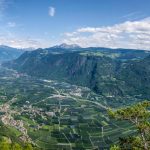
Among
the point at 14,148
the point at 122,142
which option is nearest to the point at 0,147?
the point at 14,148

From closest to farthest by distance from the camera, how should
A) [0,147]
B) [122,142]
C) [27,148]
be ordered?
[122,142]
[0,147]
[27,148]

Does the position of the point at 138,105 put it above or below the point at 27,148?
above

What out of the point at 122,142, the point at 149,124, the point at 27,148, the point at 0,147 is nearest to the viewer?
the point at 149,124

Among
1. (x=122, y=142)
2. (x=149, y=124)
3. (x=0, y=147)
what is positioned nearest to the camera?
(x=149, y=124)

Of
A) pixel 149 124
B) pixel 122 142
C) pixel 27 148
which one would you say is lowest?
pixel 27 148

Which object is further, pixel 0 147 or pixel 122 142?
pixel 0 147

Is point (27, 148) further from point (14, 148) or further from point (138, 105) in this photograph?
point (138, 105)

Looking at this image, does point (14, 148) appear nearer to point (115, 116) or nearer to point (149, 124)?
point (115, 116)

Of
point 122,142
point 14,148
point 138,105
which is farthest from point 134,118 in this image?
point 14,148

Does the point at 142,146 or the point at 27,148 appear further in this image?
the point at 27,148
